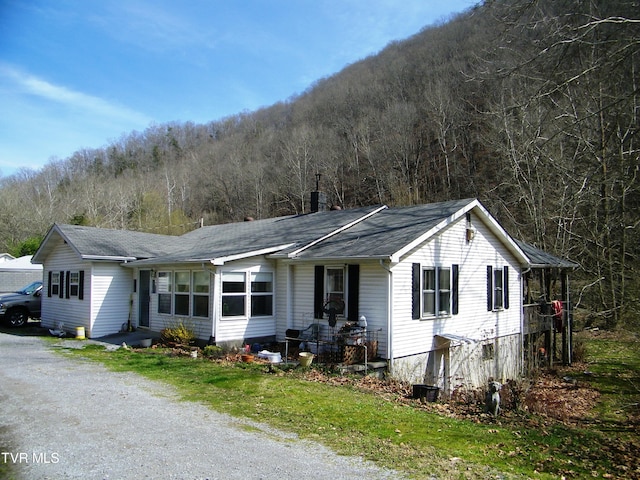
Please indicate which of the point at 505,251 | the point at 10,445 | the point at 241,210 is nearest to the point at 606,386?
the point at 505,251

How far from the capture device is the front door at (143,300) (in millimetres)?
18344

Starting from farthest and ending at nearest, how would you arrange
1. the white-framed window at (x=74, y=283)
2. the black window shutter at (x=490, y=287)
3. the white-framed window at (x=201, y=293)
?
the white-framed window at (x=74, y=283) → the black window shutter at (x=490, y=287) → the white-framed window at (x=201, y=293)

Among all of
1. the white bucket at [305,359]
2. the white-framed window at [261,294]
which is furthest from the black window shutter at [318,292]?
the white bucket at [305,359]

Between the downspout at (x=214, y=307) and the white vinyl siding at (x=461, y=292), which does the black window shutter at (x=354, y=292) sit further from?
the downspout at (x=214, y=307)

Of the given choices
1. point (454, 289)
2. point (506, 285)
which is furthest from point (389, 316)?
point (506, 285)

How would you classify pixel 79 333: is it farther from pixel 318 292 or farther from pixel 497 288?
pixel 497 288

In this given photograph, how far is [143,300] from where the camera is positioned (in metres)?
18.4

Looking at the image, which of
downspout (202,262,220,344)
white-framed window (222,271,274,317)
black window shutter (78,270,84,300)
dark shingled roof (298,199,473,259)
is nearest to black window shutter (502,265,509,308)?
dark shingled roof (298,199,473,259)

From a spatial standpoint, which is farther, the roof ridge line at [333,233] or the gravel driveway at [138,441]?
the roof ridge line at [333,233]

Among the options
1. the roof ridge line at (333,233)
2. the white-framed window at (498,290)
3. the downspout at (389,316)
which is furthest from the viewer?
the white-framed window at (498,290)

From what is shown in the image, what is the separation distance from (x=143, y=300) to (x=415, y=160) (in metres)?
30.6

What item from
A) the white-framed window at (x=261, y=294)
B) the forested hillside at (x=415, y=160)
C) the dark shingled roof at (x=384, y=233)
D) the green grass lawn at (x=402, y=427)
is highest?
the forested hillside at (x=415, y=160)

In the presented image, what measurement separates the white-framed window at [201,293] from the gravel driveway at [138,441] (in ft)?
16.9

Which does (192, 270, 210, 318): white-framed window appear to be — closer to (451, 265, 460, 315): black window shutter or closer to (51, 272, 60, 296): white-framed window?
(451, 265, 460, 315): black window shutter
